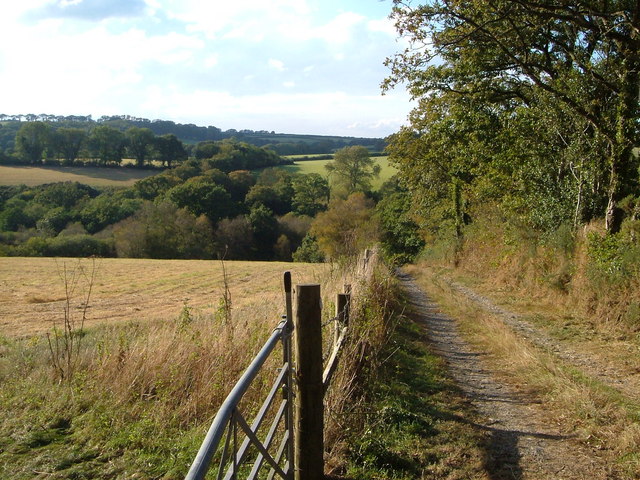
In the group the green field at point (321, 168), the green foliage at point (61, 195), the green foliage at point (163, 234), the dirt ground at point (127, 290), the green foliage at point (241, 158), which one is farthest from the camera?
the green foliage at point (241, 158)

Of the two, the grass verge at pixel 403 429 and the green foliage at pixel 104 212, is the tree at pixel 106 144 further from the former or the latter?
the grass verge at pixel 403 429

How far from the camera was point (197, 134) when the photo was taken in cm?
14475

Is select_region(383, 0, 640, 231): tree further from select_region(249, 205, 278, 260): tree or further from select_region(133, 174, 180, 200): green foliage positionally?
select_region(133, 174, 180, 200): green foliage

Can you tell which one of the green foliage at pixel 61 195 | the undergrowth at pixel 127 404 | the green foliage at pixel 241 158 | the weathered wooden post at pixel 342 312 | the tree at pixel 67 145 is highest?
the tree at pixel 67 145

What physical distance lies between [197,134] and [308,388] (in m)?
149

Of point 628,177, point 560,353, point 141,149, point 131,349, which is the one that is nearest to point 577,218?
point 628,177

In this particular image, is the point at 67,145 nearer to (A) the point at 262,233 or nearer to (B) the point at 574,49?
(A) the point at 262,233

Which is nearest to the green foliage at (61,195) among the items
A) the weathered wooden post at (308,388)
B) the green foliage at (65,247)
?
the green foliage at (65,247)

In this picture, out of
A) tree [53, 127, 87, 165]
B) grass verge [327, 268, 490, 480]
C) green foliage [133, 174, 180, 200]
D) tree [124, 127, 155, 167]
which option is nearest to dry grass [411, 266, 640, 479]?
grass verge [327, 268, 490, 480]

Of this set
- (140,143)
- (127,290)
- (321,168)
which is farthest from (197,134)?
(127,290)

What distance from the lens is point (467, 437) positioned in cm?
479

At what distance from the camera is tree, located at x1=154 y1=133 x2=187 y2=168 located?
97.9 meters

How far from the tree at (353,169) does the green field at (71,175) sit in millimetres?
35303

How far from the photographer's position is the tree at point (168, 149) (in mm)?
97875
